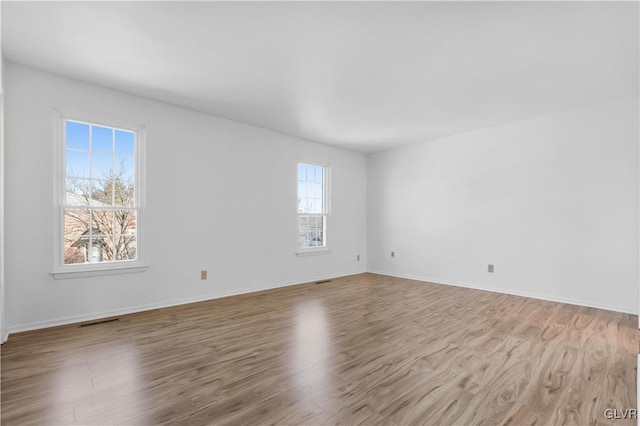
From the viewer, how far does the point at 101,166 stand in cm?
347

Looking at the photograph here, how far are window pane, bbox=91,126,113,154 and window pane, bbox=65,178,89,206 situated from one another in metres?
0.39

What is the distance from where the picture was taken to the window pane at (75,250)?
3.21 meters

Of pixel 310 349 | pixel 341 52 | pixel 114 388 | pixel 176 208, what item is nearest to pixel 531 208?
pixel 341 52

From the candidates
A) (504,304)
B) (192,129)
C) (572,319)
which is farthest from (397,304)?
(192,129)

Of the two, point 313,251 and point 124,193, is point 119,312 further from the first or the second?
point 313,251

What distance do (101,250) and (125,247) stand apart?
0.77ft

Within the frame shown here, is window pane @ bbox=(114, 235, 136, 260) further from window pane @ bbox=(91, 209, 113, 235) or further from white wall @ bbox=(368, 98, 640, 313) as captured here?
white wall @ bbox=(368, 98, 640, 313)

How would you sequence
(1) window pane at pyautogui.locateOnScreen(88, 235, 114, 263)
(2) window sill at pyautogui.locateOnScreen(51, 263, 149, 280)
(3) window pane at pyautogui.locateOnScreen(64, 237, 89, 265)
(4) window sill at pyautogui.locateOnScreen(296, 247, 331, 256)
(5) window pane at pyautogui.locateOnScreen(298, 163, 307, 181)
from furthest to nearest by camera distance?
(5) window pane at pyautogui.locateOnScreen(298, 163, 307, 181)
(4) window sill at pyautogui.locateOnScreen(296, 247, 331, 256)
(1) window pane at pyautogui.locateOnScreen(88, 235, 114, 263)
(3) window pane at pyautogui.locateOnScreen(64, 237, 89, 265)
(2) window sill at pyautogui.locateOnScreen(51, 263, 149, 280)

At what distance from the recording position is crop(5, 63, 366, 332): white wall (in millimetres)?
2941

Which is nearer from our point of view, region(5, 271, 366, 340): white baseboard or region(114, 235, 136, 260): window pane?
region(5, 271, 366, 340): white baseboard

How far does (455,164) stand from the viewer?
5195 mm

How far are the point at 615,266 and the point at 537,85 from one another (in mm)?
2390

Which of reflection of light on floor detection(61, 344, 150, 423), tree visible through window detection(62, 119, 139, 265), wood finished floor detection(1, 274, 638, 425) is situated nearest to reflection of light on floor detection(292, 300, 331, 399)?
wood finished floor detection(1, 274, 638, 425)

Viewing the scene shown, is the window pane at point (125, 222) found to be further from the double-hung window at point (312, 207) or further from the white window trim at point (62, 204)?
the double-hung window at point (312, 207)
